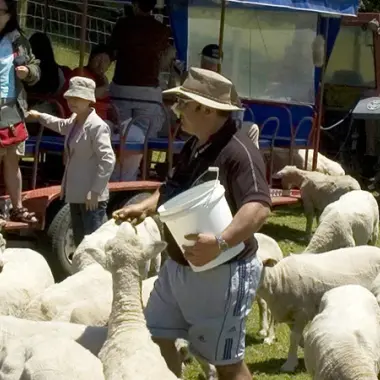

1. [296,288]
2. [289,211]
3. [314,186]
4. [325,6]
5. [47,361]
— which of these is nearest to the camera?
[47,361]

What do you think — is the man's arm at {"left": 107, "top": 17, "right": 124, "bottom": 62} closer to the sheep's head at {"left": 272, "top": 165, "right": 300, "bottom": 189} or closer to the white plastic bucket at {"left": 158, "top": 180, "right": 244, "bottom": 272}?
the sheep's head at {"left": 272, "top": 165, "right": 300, "bottom": 189}

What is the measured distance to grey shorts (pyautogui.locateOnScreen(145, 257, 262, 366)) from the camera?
16.5 feet

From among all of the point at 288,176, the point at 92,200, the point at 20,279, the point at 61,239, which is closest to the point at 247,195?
the point at 20,279

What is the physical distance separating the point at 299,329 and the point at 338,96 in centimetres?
944

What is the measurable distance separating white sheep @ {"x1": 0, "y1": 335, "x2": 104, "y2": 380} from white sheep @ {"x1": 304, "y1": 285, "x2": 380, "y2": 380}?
156 centimetres

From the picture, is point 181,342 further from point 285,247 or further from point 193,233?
point 285,247

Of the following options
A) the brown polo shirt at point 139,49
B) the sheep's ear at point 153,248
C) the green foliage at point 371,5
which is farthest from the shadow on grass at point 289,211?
the green foliage at point 371,5

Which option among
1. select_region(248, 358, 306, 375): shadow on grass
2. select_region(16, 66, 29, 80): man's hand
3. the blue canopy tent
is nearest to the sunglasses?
select_region(248, 358, 306, 375): shadow on grass

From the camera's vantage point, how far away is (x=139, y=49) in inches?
400

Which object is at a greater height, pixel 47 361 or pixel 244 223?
pixel 244 223

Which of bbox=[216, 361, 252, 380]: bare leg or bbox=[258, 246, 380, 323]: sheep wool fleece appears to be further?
bbox=[258, 246, 380, 323]: sheep wool fleece

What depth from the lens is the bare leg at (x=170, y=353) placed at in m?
5.27

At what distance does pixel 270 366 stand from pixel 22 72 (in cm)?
288

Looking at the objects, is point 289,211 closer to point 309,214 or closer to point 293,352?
point 309,214
